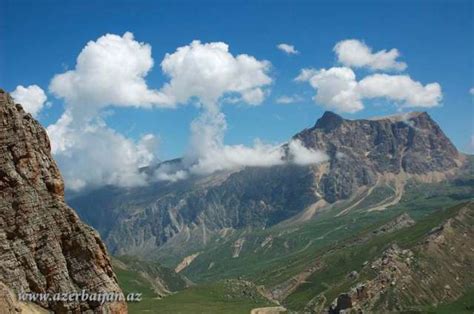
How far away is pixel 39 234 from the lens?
9525cm

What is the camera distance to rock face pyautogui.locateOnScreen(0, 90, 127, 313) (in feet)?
303

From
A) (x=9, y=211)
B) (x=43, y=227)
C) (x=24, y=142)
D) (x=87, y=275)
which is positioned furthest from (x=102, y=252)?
(x=24, y=142)

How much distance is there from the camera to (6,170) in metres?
94.8

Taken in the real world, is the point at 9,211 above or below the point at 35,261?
above

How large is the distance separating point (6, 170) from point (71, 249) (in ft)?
56.7

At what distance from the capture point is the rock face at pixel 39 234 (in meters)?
92.5

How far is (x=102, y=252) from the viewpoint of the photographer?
324ft

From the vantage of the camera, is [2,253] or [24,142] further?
[24,142]

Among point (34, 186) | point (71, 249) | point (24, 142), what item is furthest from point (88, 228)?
point (24, 142)

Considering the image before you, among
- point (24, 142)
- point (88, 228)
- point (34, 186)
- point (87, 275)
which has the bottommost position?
point (87, 275)

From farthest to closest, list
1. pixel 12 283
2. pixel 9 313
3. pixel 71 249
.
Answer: pixel 71 249 → pixel 12 283 → pixel 9 313

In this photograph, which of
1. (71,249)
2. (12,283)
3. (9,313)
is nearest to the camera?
(9,313)

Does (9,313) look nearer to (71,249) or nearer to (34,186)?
(71,249)

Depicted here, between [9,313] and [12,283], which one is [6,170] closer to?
[12,283]
